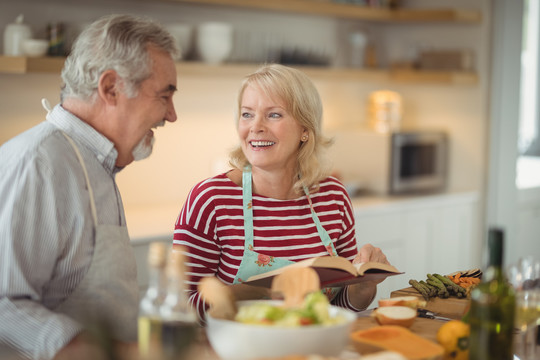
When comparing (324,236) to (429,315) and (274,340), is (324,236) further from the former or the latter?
(274,340)

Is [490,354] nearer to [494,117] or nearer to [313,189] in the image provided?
[313,189]

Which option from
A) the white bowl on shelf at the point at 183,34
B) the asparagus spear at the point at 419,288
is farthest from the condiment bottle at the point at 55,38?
the asparagus spear at the point at 419,288

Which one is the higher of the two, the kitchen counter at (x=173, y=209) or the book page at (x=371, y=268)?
the book page at (x=371, y=268)

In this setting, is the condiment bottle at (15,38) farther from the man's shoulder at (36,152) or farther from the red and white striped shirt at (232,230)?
the man's shoulder at (36,152)

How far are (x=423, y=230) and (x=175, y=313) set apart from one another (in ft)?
10.6

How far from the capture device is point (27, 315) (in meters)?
1.28

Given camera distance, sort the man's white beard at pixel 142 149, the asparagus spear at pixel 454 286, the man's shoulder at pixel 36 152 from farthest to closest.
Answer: the asparagus spear at pixel 454 286 < the man's white beard at pixel 142 149 < the man's shoulder at pixel 36 152

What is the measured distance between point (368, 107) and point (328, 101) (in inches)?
12.8

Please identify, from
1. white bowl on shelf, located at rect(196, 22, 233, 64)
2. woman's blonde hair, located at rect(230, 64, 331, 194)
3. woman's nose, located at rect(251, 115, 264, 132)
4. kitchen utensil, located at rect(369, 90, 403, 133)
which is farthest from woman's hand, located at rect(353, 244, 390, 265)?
kitchen utensil, located at rect(369, 90, 403, 133)

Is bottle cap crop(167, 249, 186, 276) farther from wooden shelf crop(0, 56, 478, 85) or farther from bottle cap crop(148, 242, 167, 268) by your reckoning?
wooden shelf crop(0, 56, 478, 85)

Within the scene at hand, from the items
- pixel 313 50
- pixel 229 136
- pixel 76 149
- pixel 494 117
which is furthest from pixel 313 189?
pixel 494 117

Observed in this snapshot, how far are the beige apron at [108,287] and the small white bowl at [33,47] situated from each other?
164cm

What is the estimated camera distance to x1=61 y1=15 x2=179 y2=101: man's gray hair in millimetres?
1497

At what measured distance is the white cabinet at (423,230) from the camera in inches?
151
